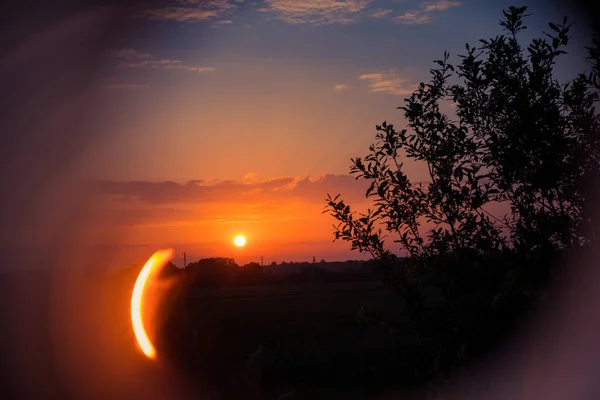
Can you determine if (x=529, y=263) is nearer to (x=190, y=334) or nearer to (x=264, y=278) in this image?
(x=190, y=334)

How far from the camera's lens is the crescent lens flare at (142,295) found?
350 centimetres

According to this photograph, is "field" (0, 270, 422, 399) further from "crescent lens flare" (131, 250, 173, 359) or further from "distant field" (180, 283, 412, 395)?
"crescent lens flare" (131, 250, 173, 359)

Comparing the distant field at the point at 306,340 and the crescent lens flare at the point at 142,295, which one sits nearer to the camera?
the distant field at the point at 306,340

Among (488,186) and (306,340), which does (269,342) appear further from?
(488,186)

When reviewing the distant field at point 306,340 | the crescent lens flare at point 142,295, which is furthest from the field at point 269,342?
the crescent lens flare at point 142,295

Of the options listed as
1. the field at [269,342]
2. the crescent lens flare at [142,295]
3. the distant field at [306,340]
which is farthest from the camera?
the crescent lens flare at [142,295]

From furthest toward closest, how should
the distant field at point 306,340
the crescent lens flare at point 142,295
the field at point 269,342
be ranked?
the crescent lens flare at point 142,295 → the distant field at point 306,340 → the field at point 269,342

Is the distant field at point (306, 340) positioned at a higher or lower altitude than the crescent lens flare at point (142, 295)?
lower

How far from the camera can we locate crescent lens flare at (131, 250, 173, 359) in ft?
11.5

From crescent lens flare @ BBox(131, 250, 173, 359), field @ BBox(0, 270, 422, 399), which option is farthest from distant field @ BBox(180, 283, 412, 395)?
crescent lens flare @ BBox(131, 250, 173, 359)

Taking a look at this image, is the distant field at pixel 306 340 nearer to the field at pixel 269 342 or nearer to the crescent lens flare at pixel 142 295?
the field at pixel 269 342

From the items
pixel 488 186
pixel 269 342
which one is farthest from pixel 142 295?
pixel 269 342

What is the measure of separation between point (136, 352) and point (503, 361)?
3.39m

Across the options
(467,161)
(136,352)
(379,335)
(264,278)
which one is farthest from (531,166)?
(264,278)
